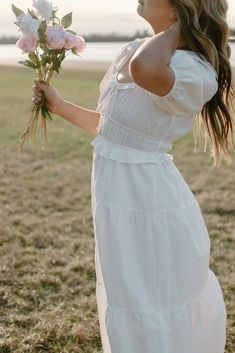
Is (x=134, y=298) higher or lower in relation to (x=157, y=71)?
lower

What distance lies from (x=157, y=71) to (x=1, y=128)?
8.22 metres

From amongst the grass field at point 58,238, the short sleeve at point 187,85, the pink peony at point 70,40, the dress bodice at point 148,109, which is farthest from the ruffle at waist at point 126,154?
the grass field at point 58,238

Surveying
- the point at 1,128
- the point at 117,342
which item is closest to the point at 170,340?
the point at 117,342

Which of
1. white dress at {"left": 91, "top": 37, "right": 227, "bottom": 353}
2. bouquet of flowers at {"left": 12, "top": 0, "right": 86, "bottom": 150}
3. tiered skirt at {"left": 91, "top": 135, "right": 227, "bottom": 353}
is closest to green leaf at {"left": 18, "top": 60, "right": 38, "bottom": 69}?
bouquet of flowers at {"left": 12, "top": 0, "right": 86, "bottom": 150}

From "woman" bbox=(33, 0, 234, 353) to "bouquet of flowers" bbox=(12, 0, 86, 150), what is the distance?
28 centimetres

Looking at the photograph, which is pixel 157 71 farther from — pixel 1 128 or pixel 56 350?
pixel 1 128

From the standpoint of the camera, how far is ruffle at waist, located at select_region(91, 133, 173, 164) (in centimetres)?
242

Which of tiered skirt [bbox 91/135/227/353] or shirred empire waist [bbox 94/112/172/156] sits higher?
shirred empire waist [bbox 94/112/172/156]

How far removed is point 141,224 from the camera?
8.02 feet

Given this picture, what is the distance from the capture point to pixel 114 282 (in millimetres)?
2482

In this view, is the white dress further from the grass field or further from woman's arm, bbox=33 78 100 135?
the grass field

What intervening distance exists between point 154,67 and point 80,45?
672mm

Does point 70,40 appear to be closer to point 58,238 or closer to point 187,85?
point 187,85

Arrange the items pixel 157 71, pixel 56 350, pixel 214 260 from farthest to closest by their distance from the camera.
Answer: pixel 214 260
pixel 56 350
pixel 157 71
